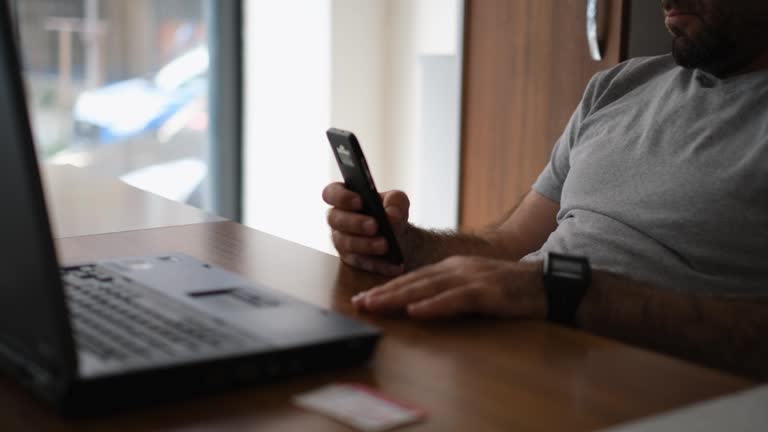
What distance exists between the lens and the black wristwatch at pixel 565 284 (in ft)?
2.94

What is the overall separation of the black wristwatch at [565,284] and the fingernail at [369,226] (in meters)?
0.26

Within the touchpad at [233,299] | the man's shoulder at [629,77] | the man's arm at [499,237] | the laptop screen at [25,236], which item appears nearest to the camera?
the laptop screen at [25,236]

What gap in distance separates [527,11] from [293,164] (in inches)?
49.7

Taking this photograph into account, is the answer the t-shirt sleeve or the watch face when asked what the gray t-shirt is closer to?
the t-shirt sleeve

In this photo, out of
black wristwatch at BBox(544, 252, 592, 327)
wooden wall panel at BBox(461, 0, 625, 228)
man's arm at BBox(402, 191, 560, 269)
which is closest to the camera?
black wristwatch at BBox(544, 252, 592, 327)

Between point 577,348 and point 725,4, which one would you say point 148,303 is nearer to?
point 577,348

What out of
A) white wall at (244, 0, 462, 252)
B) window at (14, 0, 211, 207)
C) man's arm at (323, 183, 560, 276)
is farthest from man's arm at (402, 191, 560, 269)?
window at (14, 0, 211, 207)

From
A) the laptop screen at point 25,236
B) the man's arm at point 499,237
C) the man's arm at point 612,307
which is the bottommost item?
the man's arm at point 499,237

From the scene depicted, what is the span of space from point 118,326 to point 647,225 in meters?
0.84

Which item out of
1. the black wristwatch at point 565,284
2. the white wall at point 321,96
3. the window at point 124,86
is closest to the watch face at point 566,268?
the black wristwatch at point 565,284

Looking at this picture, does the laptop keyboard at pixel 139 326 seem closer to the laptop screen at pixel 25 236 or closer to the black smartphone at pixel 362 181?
the laptop screen at pixel 25 236

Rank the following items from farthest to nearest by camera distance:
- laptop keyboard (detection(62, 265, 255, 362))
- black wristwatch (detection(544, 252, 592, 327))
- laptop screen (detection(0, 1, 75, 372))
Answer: black wristwatch (detection(544, 252, 592, 327)) → laptop keyboard (detection(62, 265, 255, 362)) → laptop screen (detection(0, 1, 75, 372))

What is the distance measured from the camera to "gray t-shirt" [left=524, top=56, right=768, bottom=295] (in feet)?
4.02

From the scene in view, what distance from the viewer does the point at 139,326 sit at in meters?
0.69
